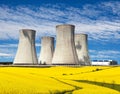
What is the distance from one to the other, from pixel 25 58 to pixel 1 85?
59024 mm

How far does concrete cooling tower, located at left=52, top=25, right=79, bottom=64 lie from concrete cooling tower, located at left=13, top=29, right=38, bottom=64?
648cm

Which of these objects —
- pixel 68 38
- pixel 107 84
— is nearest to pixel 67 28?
pixel 68 38

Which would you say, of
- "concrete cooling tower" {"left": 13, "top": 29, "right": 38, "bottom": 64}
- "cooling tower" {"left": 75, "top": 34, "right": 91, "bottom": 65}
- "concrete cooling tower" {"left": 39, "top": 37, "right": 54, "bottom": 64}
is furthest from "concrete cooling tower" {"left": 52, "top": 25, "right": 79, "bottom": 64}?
"concrete cooling tower" {"left": 39, "top": 37, "right": 54, "bottom": 64}

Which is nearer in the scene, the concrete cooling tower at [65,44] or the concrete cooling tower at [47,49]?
the concrete cooling tower at [65,44]

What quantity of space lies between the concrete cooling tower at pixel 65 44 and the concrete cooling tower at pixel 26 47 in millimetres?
6481

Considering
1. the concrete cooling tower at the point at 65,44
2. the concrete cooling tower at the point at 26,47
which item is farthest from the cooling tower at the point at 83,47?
the concrete cooling tower at the point at 26,47

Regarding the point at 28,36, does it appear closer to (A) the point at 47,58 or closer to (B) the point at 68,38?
(B) the point at 68,38

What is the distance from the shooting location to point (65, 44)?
6856 cm

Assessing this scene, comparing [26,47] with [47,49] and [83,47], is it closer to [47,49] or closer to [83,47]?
[47,49]

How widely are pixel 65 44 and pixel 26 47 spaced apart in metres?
9.56

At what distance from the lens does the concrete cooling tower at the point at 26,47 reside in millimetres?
73500

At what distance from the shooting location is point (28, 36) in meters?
73.6

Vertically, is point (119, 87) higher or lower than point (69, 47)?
lower

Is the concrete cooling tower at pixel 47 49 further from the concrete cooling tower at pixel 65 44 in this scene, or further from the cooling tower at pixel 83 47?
the concrete cooling tower at pixel 65 44
